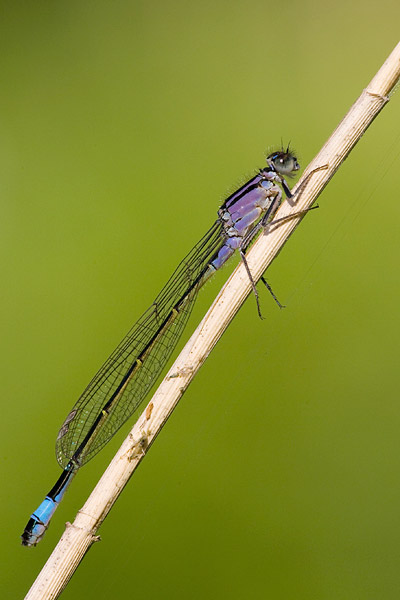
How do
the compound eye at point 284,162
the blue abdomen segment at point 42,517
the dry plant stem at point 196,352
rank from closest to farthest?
the dry plant stem at point 196,352 < the blue abdomen segment at point 42,517 < the compound eye at point 284,162

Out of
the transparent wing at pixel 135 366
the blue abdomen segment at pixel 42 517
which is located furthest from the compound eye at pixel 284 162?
the blue abdomen segment at pixel 42 517

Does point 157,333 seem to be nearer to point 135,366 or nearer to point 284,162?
point 135,366

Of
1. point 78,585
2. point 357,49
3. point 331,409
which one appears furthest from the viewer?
point 357,49

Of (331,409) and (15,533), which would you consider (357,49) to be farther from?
(15,533)

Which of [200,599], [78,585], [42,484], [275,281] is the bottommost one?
[200,599]

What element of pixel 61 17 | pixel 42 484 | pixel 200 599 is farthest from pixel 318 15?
pixel 200 599

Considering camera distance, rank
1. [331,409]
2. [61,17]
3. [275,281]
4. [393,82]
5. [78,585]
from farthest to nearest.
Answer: [61,17] → [275,281] → [331,409] → [78,585] → [393,82]

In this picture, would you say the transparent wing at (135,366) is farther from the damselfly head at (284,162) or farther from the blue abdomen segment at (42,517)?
the damselfly head at (284,162)

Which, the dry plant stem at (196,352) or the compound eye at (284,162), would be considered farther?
the compound eye at (284,162)
